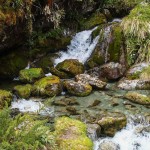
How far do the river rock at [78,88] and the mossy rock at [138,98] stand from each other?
0.93 m

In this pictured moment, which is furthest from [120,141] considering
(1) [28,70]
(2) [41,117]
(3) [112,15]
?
(3) [112,15]

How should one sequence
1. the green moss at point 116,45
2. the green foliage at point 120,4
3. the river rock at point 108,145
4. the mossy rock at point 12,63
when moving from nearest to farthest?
the river rock at point 108,145, the mossy rock at point 12,63, the green moss at point 116,45, the green foliage at point 120,4

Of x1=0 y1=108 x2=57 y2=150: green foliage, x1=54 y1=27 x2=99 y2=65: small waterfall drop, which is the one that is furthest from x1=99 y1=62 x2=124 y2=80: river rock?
x1=0 y1=108 x2=57 y2=150: green foliage

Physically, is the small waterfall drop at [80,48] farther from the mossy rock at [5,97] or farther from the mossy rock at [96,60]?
the mossy rock at [5,97]

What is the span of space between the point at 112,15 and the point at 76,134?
6.59 metres

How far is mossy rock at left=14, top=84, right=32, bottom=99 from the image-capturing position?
25.7ft

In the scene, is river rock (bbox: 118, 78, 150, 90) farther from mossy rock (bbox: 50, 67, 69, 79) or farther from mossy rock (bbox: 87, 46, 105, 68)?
mossy rock (bbox: 50, 67, 69, 79)

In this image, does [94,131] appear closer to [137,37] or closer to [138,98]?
[138,98]

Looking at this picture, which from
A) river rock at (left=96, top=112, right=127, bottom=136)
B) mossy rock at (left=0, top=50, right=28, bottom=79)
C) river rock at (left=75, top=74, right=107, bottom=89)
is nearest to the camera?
river rock at (left=96, top=112, right=127, bottom=136)

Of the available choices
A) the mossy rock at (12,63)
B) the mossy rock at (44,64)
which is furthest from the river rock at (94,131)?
the mossy rock at (12,63)

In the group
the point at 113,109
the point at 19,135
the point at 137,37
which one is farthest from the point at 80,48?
the point at 19,135

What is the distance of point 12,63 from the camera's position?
939 centimetres

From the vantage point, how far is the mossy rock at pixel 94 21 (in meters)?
11.0

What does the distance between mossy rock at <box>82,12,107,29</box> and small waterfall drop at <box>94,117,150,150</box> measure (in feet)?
16.6
